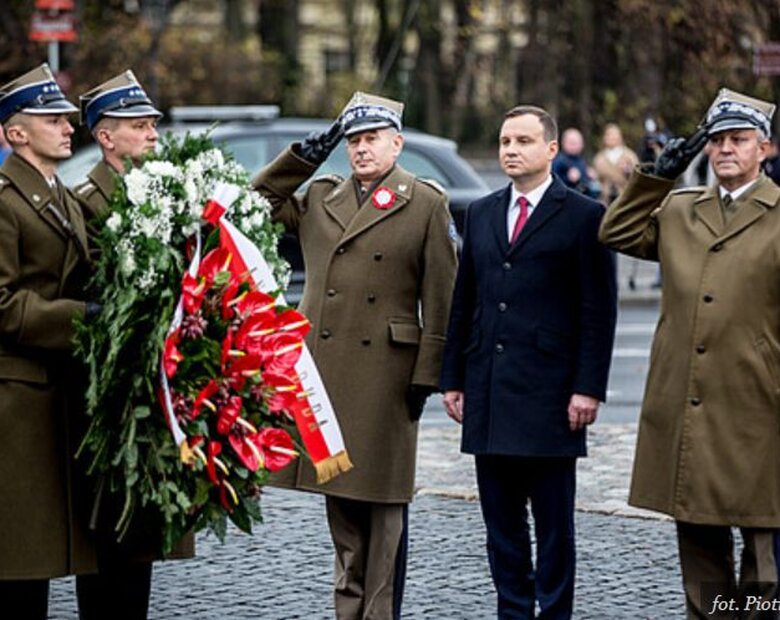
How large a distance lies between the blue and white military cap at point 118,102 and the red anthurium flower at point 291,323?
44.0 inches

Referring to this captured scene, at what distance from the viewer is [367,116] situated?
25.5 feet

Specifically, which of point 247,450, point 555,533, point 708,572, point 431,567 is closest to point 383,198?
point 555,533

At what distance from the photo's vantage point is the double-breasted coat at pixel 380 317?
7.84 metres

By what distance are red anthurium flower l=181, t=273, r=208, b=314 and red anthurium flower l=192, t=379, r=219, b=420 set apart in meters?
0.24

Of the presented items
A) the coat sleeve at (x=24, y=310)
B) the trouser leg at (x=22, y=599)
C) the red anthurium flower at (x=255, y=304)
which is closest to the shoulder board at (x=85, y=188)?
the coat sleeve at (x=24, y=310)

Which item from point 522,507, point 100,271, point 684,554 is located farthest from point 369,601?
point 100,271

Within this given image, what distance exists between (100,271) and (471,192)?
487 inches

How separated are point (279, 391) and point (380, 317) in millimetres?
1135

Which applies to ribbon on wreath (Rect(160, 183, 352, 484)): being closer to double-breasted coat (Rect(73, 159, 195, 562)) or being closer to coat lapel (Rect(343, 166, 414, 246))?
double-breasted coat (Rect(73, 159, 195, 562))

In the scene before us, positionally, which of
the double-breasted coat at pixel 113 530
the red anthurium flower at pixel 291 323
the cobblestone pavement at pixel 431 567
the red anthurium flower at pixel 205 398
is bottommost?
the cobblestone pavement at pixel 431 567

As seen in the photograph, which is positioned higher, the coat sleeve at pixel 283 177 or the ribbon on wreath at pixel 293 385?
the coat sleeve at pixel 283 177

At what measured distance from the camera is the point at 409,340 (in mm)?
7852

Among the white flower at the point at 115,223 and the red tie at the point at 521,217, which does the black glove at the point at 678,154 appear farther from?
the white flower at the point at 115,223

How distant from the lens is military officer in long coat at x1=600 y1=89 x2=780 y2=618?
725cm
